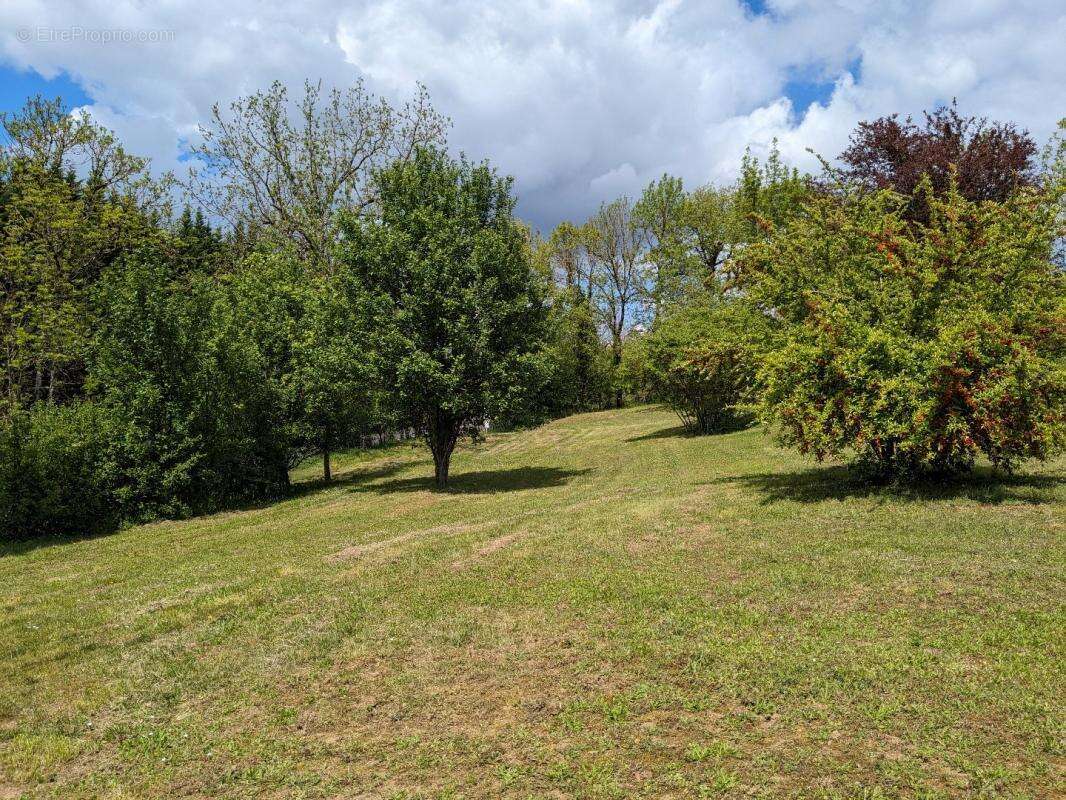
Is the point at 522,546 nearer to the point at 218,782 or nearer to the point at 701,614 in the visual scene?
the point at 701,614

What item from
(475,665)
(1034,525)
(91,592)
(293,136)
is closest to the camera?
(475,665)

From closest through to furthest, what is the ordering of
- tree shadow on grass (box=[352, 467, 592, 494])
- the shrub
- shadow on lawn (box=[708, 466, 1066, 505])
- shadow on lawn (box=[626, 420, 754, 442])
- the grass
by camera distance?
the grass
shadow on lawn (box=[708, 466, 1066, 505])
tree shadow on grass (box=[352, 467, 592, 494])
the shrub
shadow on lawn (box=[626, 420, 754, 442])

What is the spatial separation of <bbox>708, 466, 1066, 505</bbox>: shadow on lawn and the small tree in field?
35cm

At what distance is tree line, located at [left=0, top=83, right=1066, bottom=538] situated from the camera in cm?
1111

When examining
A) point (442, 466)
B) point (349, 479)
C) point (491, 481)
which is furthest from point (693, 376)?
point (349, 479)

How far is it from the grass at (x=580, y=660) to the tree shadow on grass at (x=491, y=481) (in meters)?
6.49

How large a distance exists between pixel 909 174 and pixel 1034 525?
79.1 feet

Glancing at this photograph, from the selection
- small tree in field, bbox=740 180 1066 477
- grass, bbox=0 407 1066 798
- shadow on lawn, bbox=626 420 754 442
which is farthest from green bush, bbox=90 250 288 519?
shadow on lawn, bbox=626 420 754 442

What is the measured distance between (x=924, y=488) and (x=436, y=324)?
12.1 m

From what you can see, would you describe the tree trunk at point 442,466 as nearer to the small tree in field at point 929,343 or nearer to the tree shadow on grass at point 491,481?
the tree shadow on grass at point 491,481

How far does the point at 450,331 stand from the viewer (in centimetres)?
1738

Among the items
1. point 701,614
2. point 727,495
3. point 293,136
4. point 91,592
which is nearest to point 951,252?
point 727,495

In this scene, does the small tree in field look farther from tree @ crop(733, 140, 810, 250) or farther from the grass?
tree @ crop(733, 140, 810, 250)

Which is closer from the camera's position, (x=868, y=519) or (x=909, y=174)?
(x=868, y=519)
